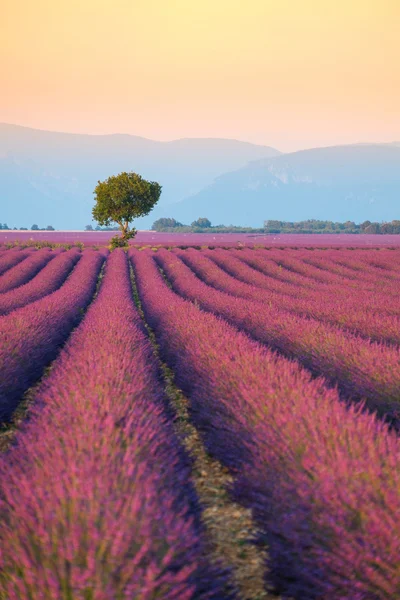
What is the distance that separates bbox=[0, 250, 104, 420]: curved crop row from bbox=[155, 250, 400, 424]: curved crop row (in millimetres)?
2922

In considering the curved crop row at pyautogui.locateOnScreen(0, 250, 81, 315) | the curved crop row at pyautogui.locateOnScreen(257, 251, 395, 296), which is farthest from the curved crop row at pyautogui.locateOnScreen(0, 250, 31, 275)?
the curved crop row at pyautogui.locateOnScreen(257, 251, 395, 296)

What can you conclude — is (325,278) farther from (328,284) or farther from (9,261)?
(9,261)

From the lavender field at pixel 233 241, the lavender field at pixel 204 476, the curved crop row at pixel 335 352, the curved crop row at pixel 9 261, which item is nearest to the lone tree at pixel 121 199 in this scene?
the lavender field at pixel 233 241

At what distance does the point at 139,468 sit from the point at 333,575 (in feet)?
3.26

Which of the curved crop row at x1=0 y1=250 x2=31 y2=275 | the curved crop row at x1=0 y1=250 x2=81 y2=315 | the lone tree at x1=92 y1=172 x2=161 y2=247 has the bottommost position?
the curved crop row at x1=0 y1=250 x2=81 y2=315

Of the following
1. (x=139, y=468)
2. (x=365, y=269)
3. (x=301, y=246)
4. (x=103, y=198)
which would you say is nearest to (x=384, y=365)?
(x=139, y=468)

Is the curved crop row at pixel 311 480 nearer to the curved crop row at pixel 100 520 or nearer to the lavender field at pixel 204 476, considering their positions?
the lavender field at pixel 204 476

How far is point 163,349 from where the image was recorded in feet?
28.2

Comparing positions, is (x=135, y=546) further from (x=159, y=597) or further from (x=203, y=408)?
(x=203, y=408)

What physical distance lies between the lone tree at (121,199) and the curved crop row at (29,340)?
28.1m

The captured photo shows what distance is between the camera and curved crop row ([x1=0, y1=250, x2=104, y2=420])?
641cm

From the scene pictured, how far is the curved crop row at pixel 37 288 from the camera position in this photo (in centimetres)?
1178

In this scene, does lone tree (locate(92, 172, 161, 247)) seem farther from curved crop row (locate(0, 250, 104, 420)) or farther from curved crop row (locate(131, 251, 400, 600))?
curved crop row (locate(131, 251, 400, 600))

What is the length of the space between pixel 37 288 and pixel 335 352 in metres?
9.74
